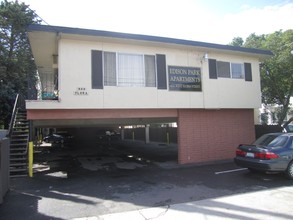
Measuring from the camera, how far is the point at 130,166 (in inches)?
505

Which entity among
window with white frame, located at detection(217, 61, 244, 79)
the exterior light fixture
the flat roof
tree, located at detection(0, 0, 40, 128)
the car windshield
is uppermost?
tree, located at detection(0, 0, 40, 128)

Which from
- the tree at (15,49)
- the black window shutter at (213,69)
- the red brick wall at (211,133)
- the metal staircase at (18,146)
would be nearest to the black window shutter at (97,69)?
the metal staircase at (18,146)

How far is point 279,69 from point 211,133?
9528 mm

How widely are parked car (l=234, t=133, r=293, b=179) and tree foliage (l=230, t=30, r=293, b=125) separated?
1071 centimetres

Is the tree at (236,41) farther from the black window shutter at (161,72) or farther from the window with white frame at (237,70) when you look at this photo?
the black window shutter at (161,72)

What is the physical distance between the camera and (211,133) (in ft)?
44.3

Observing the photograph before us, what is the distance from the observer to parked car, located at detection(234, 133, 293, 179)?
8.84 m

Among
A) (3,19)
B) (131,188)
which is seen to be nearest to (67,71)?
(131,188)

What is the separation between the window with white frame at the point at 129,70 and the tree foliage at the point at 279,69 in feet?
34.6

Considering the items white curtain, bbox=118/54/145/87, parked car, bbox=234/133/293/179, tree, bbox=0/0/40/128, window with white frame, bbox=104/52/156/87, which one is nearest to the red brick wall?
window with white frame, bbox=104/52/156/87

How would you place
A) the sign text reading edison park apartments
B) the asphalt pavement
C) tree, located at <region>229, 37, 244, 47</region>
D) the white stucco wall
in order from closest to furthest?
the asphalt pavement < the white stucco wall < the sign text reading edison park apartments < tree, located at <region>229, 37, 244, 47</region>

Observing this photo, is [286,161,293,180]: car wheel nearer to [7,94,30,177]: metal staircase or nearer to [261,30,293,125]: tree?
[7,94,30,177]: metal staircase

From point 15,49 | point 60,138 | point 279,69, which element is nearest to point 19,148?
point 60,138

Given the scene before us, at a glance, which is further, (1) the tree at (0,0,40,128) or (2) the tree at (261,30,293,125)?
(1) the tree at (0,0,40,128)
